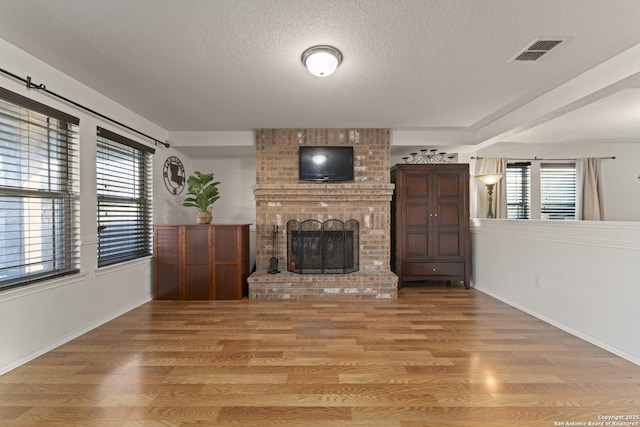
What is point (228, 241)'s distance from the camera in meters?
3.81

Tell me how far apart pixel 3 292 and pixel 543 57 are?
4.27 m

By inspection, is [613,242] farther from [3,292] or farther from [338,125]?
[3,292]

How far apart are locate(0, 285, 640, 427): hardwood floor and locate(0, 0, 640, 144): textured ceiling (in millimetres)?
2273

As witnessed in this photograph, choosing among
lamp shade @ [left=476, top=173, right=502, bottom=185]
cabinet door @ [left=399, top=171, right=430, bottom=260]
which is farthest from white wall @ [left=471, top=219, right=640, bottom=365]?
cabinet door @ [left=399, top=171, right=430, bottom=260]

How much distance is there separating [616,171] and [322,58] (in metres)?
5.49

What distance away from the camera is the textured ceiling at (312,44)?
1722mm

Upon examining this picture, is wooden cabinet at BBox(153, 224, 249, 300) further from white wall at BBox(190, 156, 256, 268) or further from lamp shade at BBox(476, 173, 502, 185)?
lamp shade at BBox(476, 173, 502, 185)

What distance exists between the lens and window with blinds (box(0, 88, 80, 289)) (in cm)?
210

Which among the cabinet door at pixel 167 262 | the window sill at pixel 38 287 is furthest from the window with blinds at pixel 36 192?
the cabinet door at pixel 167 262

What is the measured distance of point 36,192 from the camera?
2.30 meters

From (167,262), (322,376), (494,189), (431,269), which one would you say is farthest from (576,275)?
(167,262)

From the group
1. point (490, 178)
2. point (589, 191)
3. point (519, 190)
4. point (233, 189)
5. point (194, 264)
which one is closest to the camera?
point (194, 264)

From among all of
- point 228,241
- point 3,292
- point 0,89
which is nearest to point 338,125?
point 228,241

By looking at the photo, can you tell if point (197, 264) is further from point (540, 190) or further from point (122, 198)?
point (540, 190)
